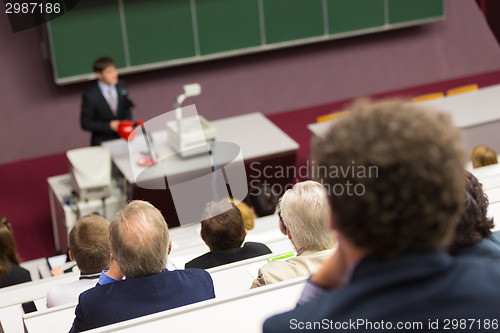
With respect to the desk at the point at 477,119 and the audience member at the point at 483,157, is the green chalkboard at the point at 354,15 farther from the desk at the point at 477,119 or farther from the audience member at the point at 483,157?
the audience member at the point at 483,157

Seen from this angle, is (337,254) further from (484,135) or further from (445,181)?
(484,135)

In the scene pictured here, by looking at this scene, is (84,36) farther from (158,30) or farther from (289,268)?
(289,268)

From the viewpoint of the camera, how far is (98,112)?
231 inches

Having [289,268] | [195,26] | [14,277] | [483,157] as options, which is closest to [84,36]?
[195,26]

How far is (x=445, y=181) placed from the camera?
2.86 feet

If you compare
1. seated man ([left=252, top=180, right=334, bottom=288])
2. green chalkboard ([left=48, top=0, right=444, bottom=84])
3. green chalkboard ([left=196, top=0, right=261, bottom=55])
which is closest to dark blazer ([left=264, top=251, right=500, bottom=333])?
seated man ([left=252, top=180, right=334, bottom=288])

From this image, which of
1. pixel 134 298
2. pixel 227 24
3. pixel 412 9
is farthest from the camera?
pixel 412 9

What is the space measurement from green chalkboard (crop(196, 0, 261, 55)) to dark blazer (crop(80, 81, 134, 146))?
1.96 m

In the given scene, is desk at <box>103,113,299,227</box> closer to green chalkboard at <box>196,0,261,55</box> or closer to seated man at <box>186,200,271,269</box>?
seated man at <box>186,200,271,269</box>

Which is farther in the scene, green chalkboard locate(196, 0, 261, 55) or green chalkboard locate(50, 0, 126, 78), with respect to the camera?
green chalkboard locate(196, 0, 261, 55)

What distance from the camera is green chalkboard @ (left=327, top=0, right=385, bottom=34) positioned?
8047 millimetres

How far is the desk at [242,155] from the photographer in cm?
479

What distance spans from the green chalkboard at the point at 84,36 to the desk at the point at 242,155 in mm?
1871

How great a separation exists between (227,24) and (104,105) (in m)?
2.34
